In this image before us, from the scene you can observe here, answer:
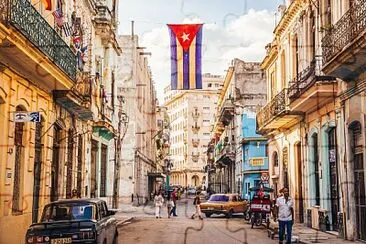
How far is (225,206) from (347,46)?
17.6 m

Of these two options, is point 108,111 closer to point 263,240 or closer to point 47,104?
point 47,104

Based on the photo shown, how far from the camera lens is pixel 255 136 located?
3950 cm

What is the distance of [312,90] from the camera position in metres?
17.0

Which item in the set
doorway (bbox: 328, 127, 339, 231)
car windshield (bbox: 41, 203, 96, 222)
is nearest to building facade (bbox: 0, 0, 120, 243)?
car windshield (bbox: 41, 203, 96, 222)

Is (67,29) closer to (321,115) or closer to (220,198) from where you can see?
(321,115)

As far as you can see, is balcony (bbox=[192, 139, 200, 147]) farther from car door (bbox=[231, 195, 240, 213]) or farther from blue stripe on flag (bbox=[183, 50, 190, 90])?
blue stripe on flag (bbox=[183, 50, 190, 90])

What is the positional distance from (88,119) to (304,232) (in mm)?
9739

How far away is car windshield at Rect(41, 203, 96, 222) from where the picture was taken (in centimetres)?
1141

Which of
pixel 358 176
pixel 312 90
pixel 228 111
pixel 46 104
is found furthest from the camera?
pixel 228 111

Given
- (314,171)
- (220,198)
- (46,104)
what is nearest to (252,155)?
(220,198)

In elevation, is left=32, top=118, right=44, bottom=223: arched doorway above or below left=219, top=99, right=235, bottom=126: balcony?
below

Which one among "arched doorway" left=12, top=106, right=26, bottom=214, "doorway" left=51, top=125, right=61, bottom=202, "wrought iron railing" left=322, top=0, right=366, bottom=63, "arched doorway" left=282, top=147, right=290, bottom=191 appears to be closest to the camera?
"wrought iron railing" left=322, top=0, right=366, bottom=63

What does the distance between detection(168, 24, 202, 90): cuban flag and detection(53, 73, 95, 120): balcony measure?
3.22 meters

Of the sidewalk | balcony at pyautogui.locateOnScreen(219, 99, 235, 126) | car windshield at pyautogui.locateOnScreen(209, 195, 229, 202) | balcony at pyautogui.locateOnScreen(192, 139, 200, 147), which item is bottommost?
the sidewalk
